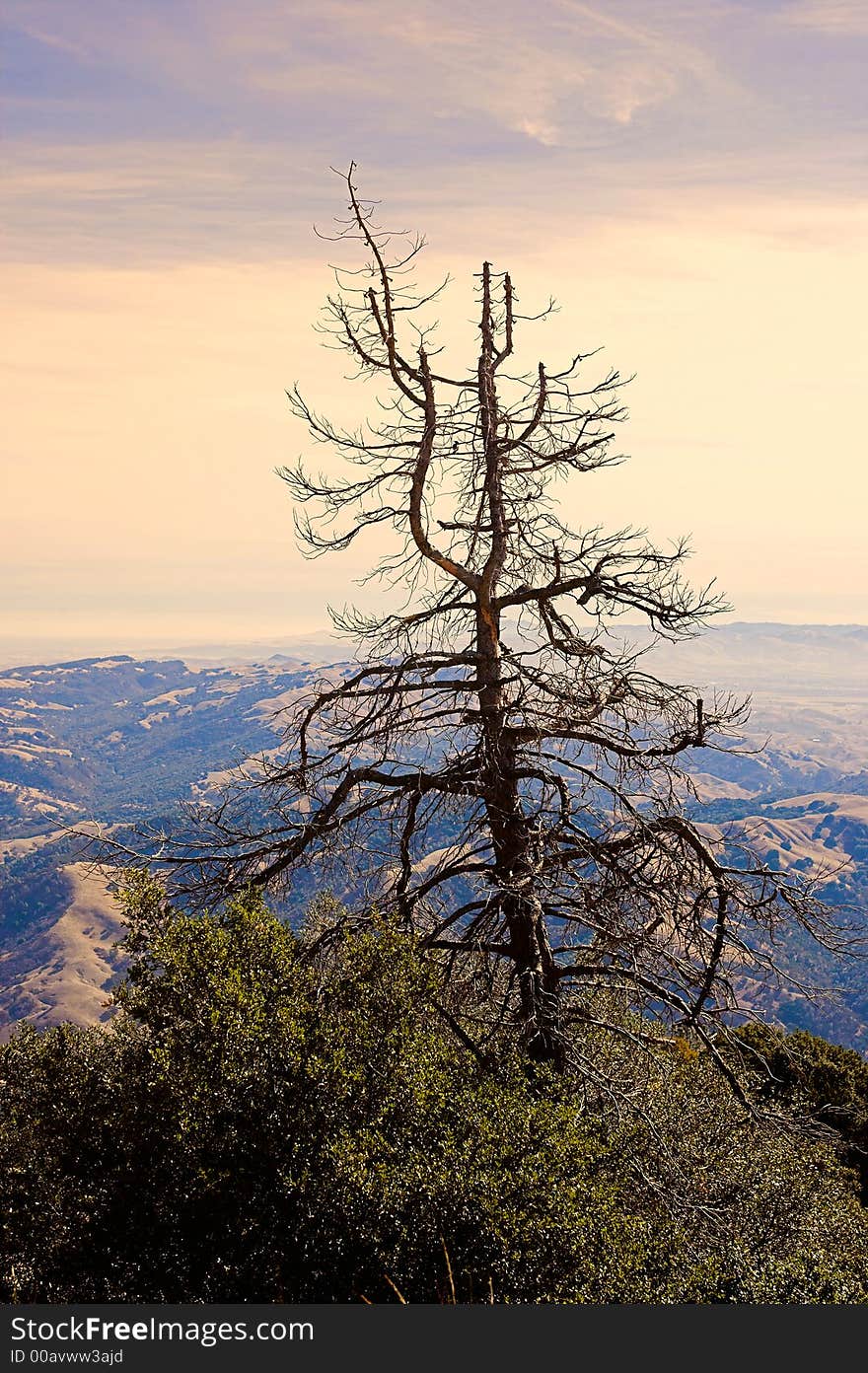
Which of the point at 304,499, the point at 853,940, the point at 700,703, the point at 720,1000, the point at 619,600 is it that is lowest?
the point at 720,1000

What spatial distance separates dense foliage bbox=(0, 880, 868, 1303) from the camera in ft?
34.3

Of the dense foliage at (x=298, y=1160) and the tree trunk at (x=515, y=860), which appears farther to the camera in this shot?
the tree trunk at (x=515, y=860)

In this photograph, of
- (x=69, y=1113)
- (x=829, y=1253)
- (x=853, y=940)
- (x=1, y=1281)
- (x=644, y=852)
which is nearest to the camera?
(x=1, y=1281)

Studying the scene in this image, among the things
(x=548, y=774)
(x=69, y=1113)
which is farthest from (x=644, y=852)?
(x=69, y=1113)

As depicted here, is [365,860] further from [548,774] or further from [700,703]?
[700,703]

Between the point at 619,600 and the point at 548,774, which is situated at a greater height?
the point at 619,600

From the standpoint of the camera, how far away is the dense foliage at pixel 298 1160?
1047 centimetres

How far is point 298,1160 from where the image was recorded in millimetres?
10742

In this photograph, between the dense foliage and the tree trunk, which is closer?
the dense foliage

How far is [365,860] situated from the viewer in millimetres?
17594

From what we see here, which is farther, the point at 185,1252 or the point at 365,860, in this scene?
the point at 365,860

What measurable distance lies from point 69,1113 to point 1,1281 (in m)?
1.74

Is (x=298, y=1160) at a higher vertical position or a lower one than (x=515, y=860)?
lower

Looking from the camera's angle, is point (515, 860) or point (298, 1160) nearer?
point (298, 1160)
